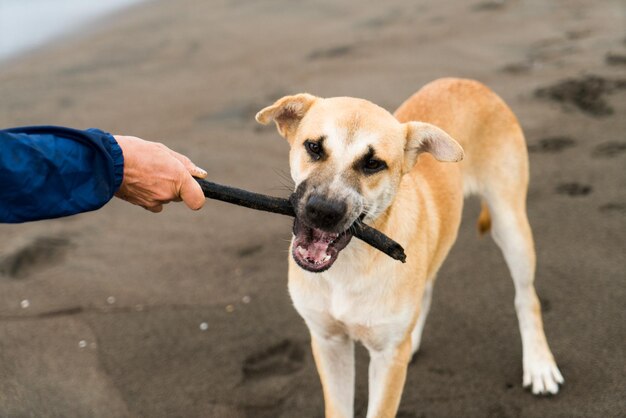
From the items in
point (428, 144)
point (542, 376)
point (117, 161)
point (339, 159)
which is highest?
point (117, 161)

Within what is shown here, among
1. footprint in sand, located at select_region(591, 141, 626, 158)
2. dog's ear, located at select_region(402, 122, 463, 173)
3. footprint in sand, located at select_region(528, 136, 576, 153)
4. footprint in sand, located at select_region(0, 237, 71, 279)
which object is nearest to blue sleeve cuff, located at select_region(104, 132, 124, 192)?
dog's ear, located at select_region(402, 122, 463, 173)

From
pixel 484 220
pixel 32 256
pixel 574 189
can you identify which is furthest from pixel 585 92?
pixel 32 256

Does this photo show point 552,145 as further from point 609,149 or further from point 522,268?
point 522,268

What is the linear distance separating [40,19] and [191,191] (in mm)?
9370

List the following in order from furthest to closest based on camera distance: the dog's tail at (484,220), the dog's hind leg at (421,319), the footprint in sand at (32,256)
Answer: the footprint in sand at (32,256) < the dog's tail at (484,220) < the dog's hind leg at (421,319)

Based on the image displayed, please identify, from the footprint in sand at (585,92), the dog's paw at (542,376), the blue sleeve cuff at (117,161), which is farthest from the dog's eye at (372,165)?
the footprint in sand at (585,92)

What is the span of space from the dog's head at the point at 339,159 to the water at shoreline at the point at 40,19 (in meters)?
7.31

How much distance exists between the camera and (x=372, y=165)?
9.91 feet

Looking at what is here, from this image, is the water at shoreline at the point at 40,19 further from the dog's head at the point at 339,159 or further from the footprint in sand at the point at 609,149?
the footprint in sand at the point at 609,149

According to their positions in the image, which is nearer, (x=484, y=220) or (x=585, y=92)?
(x=484, y=220)

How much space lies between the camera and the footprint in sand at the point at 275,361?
3.84m

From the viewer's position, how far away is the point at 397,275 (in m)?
3.14

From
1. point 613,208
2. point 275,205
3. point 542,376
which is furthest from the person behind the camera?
point 613,208

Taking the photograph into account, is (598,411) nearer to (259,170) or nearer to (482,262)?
(482,262)
